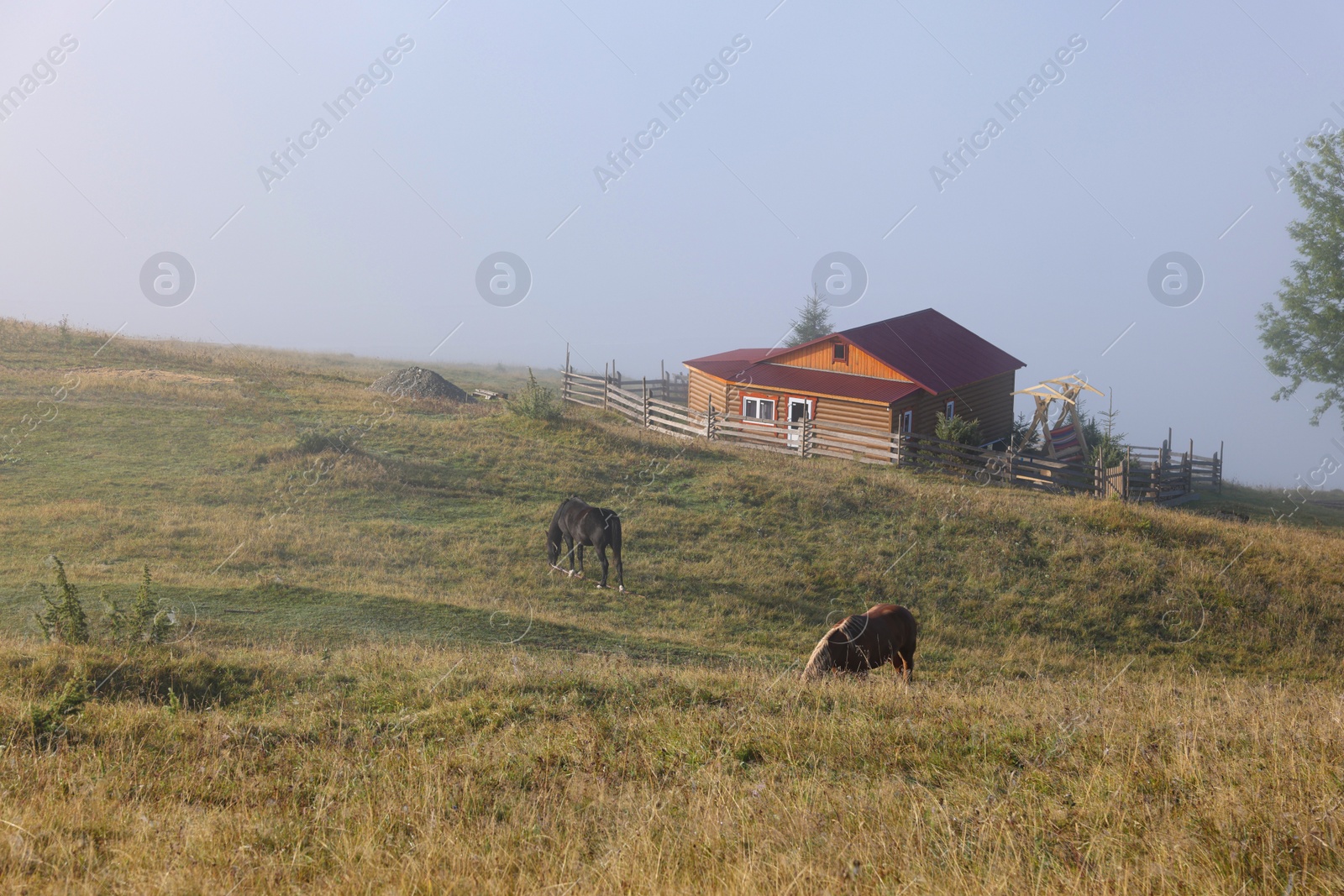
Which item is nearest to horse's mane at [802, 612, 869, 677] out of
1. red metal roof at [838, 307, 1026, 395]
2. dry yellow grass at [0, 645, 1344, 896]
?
dry yellow grass at [0, 645, 1344, 896]

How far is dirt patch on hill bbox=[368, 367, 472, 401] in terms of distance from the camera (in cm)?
3344

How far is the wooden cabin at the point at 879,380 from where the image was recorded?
28406 mm

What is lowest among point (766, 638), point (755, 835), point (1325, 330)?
point (766, 638)

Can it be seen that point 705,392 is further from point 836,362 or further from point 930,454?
point 930,454

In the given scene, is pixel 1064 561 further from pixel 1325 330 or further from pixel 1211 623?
pixel 1325 330

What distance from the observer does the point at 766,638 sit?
12922 millimetres

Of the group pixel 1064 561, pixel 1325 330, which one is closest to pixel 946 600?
pixel 1064 561

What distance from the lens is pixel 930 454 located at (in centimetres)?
2712

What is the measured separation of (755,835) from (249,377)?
3138 centimetres

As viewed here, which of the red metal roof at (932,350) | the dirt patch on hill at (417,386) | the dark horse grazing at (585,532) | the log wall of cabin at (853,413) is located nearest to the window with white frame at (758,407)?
the log wall of cabin at (853,413)

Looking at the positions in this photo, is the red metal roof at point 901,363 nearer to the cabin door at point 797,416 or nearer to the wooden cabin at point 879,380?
the wooden cabin at point 879,380

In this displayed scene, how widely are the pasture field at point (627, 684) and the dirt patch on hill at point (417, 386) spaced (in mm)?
10749

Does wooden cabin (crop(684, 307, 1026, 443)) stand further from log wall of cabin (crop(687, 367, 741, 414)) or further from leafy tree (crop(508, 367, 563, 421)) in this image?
leafy tree (crop(508, 367, 563, 421))

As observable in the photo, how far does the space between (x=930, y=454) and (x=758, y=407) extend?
280 inches
